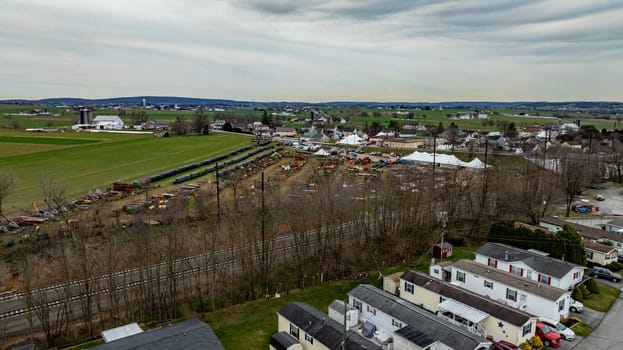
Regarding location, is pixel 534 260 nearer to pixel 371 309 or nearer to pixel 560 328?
pixel 560 328

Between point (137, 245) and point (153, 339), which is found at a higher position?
point (137, 245)

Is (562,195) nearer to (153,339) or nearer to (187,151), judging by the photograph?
(153,339)

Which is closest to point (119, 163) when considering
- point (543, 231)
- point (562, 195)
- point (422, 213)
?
point (422, 213)

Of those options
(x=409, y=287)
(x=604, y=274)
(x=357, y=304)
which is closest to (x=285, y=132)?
(x=604, y=274)

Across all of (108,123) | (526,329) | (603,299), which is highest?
(108,123)

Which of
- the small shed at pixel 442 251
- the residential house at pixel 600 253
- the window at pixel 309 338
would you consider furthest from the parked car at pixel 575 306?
the window at pixel 309 338

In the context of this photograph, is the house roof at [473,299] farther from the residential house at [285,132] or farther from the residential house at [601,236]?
the residential house at [285,132]
